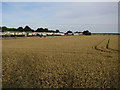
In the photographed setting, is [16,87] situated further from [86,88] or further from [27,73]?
Answer: [86,88]

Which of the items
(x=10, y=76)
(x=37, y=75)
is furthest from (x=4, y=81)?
(x=37, y=75)

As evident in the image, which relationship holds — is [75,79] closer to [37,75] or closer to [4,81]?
[37,75]

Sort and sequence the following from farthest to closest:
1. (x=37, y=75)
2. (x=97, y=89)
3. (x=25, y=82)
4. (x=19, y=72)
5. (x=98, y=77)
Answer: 1. (x=19, y=72)
2. (x=37, y=75)
3. (x=98, y=77)
4. (x=25, y=82)
5. (x=97, y=89)

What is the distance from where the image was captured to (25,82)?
12.2 ft

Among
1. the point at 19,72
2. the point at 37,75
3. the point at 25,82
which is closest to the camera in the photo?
the point at 25,82

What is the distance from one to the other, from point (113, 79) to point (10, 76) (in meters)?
4.71

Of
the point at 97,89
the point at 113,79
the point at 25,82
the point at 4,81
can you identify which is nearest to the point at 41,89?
the point at 25,82

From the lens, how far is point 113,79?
3.86m

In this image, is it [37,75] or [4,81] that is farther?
[37,75]

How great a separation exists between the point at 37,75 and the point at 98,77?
9.31 ft

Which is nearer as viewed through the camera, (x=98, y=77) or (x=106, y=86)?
(x=106, y=86)

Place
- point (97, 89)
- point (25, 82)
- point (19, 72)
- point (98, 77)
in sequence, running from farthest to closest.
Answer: point (19, 72)
point (98, 77)
point (25, 82)
point (97, 89)

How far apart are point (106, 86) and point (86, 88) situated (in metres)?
0.80

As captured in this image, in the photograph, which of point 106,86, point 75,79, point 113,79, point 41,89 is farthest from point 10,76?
point 113,79
